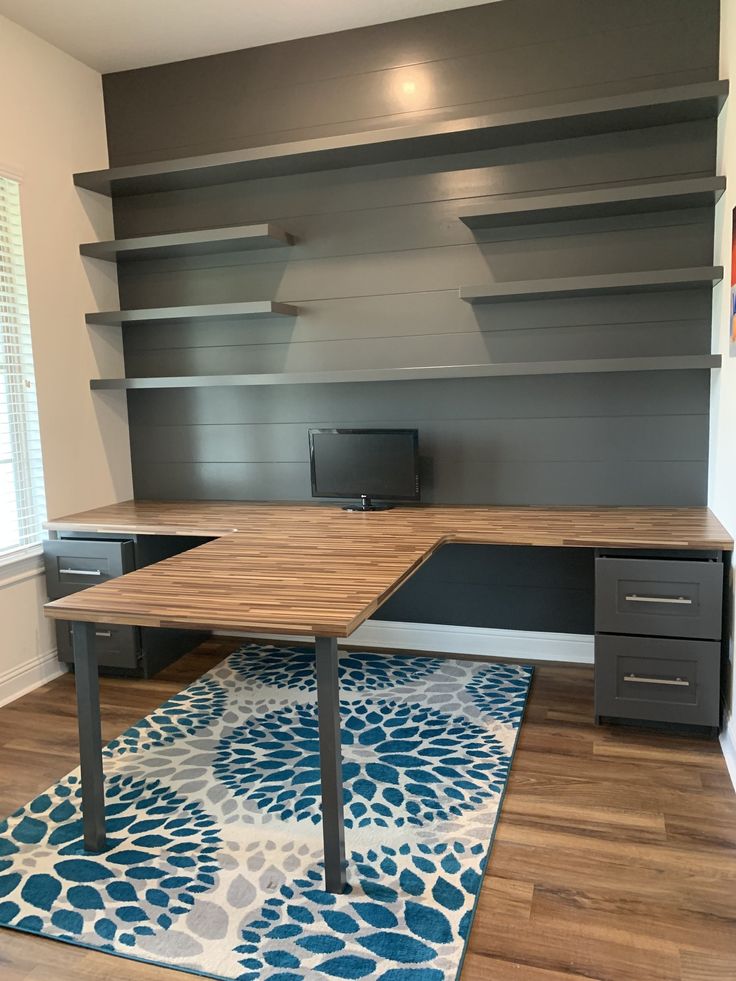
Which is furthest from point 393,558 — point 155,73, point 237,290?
point 155,73

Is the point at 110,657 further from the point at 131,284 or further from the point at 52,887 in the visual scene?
the point at 131,284

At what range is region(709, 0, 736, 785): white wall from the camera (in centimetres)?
255

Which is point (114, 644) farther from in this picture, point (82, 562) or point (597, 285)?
point (597, 285)

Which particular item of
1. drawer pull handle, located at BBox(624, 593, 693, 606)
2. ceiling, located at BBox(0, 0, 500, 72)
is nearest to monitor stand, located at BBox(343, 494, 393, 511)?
drawer pull handle, located at BBox(624, 593, 693, 606)

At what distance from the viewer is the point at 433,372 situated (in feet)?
10.5

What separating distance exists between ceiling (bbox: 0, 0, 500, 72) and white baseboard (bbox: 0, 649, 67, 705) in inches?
107

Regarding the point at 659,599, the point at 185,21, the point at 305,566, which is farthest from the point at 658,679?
the point at 185,21

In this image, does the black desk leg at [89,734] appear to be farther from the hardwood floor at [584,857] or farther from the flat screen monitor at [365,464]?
the flat screen monitor at [365,464]

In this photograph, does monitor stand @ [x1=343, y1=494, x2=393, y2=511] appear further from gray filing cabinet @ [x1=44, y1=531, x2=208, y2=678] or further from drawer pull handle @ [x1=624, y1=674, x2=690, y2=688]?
drawer pull handle @ [x1=624, y1=674, x2=690, y2=688]

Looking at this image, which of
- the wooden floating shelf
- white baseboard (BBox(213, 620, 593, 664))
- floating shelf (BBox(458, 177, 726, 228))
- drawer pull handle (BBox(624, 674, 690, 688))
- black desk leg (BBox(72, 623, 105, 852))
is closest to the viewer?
black desk leg (BBox(72, 623, 105, 852))

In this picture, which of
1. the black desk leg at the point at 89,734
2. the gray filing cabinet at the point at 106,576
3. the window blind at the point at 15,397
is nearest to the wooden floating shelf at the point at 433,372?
the window blind at the point at 15,397

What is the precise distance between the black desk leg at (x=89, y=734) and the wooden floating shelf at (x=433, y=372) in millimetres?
1609

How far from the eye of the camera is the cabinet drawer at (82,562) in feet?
10.9

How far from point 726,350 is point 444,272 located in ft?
4.06
